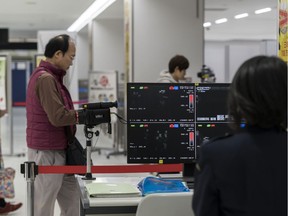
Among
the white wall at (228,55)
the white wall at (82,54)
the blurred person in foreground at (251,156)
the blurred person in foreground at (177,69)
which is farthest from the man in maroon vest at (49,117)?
the white wall at (82,54)

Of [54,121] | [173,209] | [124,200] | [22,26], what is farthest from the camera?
[22,26]

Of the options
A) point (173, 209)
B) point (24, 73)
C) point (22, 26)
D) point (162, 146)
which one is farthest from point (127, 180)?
point (24, 73)

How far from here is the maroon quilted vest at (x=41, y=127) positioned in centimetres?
375

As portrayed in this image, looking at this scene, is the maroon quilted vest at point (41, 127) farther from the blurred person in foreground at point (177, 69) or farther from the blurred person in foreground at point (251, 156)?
the blurred person in foreground at point (177, 69)

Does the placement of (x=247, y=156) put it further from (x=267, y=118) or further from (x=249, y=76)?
(x=249, y=76)

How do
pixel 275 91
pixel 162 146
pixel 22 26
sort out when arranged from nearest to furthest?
pixel 275 91 → pixel 162 146 → pixel 22 26

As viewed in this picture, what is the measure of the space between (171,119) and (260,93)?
161cm

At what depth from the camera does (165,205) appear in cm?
260

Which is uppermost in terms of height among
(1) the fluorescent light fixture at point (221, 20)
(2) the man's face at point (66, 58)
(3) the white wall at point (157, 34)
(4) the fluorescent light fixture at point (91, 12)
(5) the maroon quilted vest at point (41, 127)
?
(1) the fluorescent light fixture at point (221, 20)

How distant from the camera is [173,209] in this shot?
2.62 metres

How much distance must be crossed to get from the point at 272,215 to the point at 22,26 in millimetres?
18723

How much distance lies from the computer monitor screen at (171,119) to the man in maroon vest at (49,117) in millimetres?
568

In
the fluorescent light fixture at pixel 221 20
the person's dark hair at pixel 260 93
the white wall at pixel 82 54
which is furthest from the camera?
the white wall at pixel 82 54

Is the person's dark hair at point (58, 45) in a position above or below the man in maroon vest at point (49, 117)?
above
